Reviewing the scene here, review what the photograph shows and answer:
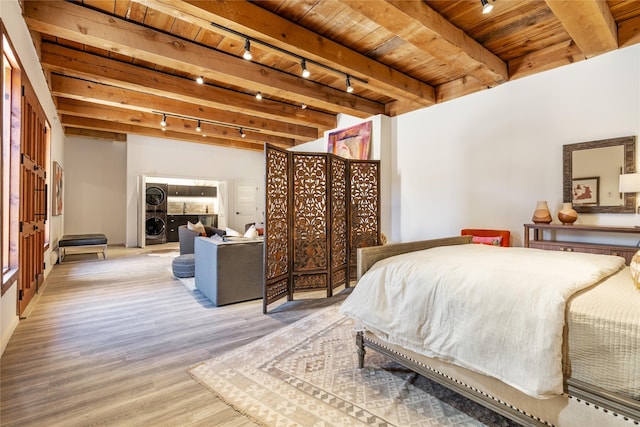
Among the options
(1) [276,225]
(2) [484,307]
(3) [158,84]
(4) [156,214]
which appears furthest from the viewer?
(4) [156,214]

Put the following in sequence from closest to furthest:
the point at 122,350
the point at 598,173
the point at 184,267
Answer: the point at 122,350, the point at 598,173, the point at 184,267

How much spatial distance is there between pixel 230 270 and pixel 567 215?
13.0 feet

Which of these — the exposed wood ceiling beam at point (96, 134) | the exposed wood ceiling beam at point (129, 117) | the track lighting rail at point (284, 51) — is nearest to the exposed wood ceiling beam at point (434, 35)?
the track lighting rail at point (284, 51)

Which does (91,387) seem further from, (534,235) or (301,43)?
(534,235)

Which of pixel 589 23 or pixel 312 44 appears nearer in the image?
pixel 589 23

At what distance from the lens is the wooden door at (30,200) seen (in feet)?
9.67

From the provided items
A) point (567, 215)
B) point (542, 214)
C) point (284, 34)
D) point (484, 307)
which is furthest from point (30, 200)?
point (567, 215)

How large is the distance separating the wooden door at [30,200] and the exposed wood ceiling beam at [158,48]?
29.3 inches

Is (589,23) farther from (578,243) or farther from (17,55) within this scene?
(17,55)

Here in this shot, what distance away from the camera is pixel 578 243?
11.0 feet

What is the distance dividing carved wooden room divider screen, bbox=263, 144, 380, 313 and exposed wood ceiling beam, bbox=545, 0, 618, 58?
2.42 metres

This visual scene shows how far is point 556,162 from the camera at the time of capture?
144 inches

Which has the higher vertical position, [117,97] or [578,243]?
[117,97]

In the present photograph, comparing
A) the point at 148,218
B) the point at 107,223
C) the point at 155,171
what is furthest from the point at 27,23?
the point at 107,223
